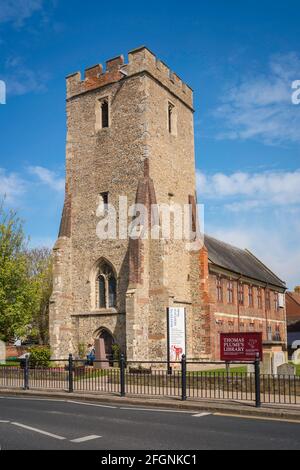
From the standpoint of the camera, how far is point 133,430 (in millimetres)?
10141

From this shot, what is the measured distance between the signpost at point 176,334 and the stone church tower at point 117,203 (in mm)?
1275

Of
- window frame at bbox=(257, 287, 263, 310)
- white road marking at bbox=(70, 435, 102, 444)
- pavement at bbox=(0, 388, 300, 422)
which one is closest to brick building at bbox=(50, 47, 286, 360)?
window frame at bbox=(257, 287, 263, 310)

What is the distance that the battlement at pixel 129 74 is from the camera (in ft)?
104

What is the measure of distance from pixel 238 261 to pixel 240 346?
1002 inches

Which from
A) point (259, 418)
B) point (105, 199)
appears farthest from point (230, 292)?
point (259, 418)

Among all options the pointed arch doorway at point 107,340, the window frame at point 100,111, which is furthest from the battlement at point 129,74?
the pointed arch doorway at point 107,340

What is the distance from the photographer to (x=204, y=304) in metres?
31.5

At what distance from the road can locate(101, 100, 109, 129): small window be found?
895 inches

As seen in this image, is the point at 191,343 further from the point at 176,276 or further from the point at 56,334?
the point at 56,334

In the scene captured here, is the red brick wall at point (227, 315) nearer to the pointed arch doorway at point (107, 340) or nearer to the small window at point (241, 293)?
the small window at point (241, 293)

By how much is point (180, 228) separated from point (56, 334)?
33.6 feet

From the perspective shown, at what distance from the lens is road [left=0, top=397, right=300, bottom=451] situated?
28.5 ft

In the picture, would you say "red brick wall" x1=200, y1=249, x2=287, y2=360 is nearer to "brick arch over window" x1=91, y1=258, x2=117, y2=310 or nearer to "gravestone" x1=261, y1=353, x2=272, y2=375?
"brick arch over window" x1=91, y1=258, x2=117, y2=310
